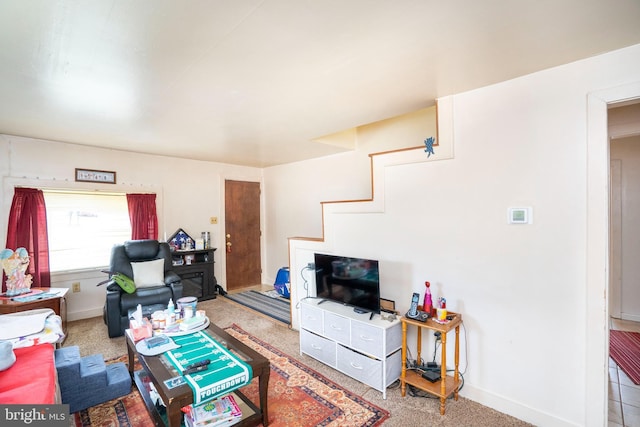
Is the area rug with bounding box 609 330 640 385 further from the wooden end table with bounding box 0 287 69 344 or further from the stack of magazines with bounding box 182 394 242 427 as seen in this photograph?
the wooden end table with bounding box 0 287 69 344

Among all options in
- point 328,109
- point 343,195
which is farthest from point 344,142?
point 328,109

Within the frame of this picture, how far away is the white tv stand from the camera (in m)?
2.31

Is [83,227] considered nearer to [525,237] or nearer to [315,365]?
[315,365]

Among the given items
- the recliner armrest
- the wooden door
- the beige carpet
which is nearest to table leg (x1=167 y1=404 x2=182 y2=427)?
the beige carpet

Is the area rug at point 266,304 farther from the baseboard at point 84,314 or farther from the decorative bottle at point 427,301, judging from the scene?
the decorative bottle at point 427,301

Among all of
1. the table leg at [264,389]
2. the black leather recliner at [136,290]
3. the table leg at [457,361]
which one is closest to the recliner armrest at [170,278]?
the black leather recliner at [136,290]

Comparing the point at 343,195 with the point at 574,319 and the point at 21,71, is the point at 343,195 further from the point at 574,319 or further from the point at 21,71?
the point at 21,71

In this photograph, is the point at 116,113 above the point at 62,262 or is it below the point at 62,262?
above

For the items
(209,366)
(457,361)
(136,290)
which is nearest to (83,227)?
(136,290)

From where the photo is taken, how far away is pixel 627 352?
296 centimetres

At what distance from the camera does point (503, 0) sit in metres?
1.26

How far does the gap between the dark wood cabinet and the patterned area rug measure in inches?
93.2

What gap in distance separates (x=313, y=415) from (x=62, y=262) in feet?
12.7

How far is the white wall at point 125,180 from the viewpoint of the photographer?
3.51 meters
